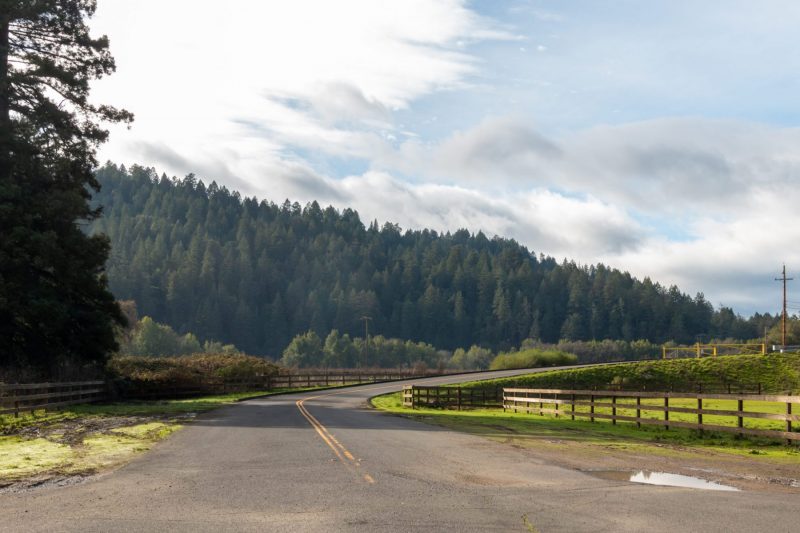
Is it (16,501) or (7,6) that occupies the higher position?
(7,6)

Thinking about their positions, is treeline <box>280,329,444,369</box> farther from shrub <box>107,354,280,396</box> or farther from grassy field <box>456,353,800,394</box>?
shrub <box>107,354,280,396</box>

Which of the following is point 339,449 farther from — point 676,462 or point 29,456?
point 676,462

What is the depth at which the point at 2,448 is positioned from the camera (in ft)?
63.7

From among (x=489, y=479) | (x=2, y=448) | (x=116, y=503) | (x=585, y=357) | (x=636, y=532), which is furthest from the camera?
(x=585, y=357)

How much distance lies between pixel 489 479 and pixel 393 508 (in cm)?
365

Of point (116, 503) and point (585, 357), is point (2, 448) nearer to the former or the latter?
point (116, 503)

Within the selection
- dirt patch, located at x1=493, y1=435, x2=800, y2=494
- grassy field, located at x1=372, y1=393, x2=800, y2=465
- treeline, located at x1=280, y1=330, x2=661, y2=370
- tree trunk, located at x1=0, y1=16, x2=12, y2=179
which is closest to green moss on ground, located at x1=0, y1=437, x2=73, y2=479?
dirt patch, located at x1=493, y1=435, x2=800, y2=494

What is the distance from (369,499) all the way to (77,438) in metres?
13.6

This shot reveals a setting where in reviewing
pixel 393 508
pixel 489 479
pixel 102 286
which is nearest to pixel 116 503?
pixel 393 508

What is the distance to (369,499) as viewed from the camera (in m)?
11.6

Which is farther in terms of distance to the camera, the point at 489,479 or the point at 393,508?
the point at 489,479

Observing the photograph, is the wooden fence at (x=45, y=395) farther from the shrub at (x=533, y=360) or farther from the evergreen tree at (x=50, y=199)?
the shrub at (x=533, y=360)

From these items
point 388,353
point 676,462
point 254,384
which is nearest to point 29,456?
point 676,462

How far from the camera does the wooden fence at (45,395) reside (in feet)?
93.6
